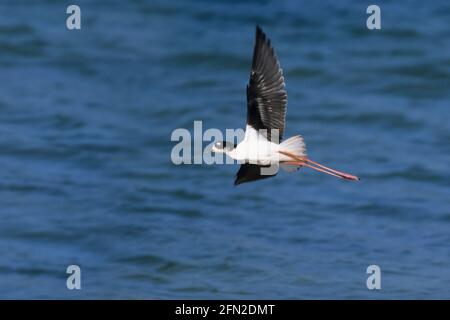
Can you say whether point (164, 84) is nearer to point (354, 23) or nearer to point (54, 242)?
point (354, 23)

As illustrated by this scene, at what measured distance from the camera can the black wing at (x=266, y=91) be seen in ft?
28.5

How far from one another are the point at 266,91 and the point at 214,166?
9373 mm

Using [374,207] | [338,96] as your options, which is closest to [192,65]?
[338,96]

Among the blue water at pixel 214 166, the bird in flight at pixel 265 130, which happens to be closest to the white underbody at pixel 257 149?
the bird in flight at pixel 265 130

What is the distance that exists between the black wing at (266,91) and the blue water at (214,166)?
4479 mm

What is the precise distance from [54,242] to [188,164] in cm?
352

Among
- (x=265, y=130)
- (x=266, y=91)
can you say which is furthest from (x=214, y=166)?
(x=266, y=91)

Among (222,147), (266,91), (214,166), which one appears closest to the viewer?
(266,91)

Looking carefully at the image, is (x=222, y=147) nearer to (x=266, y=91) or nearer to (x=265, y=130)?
(x=265, y=130)

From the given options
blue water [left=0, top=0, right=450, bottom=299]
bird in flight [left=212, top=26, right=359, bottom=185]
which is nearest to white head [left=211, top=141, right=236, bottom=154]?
bird in flight [left=212, top=26, right=359, bottom=185]

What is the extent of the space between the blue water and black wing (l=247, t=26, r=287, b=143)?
4479 mm

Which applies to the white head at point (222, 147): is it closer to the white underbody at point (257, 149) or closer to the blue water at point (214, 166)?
the white underbody at point (257, 149)

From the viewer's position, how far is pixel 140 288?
13.8 m

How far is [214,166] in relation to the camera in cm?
1817
